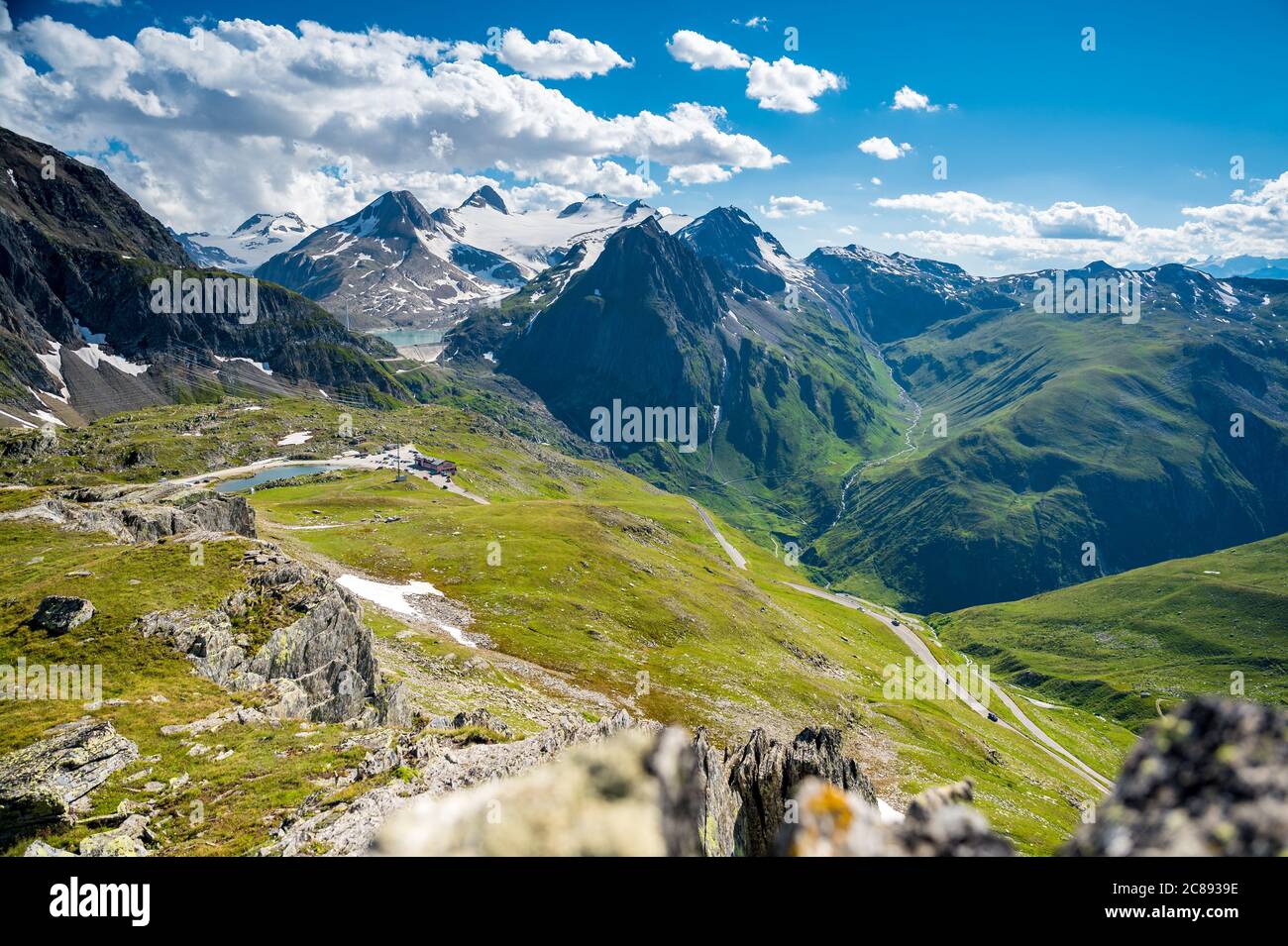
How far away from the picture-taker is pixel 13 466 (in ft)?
520

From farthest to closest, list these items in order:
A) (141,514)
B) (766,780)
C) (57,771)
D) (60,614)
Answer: (141,514) < (766,780) < (60,614) < (57,771)

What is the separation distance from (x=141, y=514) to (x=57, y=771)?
41.6 meters

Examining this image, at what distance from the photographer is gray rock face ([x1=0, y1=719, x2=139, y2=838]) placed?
20469 mm

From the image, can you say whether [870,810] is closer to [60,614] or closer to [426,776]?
[426,776]

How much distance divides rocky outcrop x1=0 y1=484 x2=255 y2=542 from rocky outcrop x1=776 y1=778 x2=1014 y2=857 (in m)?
52.9

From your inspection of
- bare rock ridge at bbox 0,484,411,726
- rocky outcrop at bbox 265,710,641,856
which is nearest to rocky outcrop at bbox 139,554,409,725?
bare rock ridge at bbox 0,484,411,726

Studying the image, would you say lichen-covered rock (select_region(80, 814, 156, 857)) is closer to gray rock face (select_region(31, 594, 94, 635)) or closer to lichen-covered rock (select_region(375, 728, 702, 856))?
gray rock face (select_region(31, 594, 94, 635))

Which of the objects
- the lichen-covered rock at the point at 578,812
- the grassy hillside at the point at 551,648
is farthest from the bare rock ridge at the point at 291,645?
the lichen-covered rock at the point at 578,812

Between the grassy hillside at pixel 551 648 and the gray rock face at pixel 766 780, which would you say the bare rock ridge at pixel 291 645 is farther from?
the gray rock face at pixel 766 780

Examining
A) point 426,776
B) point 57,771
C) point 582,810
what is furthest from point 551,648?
point 582,810

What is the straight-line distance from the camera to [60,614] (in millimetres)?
32719

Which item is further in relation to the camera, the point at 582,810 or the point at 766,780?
the point at 766,780

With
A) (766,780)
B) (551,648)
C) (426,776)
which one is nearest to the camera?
(426,776)
